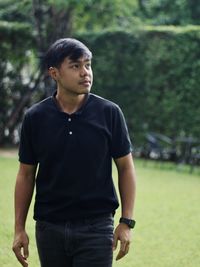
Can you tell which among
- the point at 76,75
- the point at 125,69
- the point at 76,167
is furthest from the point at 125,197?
the point at 125,69

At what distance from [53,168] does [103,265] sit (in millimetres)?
513

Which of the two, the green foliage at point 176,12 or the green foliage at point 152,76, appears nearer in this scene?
the green foliage at point 152,76

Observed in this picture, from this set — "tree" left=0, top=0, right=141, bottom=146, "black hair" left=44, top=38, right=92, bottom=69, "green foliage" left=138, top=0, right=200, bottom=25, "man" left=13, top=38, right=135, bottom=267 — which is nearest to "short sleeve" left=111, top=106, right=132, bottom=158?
"man" left=13, top=38, right=135, bottom=267

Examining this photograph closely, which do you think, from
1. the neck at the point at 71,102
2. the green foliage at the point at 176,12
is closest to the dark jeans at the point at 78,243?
the neck at the point at 71,102

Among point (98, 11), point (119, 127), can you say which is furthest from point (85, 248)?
point (98, 11)

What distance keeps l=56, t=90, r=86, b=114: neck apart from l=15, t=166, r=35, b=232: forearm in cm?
40

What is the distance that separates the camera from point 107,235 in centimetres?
302

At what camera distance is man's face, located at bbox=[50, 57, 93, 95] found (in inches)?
120

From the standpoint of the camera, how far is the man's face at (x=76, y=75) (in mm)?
3053

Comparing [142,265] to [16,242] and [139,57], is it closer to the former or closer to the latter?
[16,242]

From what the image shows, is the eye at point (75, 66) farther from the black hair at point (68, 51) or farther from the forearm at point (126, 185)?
the forearm at point (126, 185)

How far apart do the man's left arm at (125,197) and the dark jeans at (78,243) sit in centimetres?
5

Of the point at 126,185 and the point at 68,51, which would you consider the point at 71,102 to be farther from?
the point at 126,185

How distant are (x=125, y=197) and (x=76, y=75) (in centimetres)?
63
